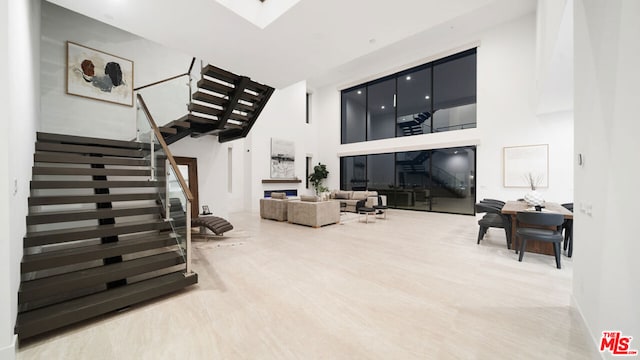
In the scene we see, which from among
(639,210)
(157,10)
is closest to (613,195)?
(639,210)

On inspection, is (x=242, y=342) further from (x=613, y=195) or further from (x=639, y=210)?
(x=613, y=195)

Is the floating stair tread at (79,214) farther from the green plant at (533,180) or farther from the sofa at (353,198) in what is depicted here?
the green plant at (533,180)

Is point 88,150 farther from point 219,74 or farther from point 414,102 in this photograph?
point 414,102

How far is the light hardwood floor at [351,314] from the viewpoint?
1.84m

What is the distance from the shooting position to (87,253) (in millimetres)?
2633

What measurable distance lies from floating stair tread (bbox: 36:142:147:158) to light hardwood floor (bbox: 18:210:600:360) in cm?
263

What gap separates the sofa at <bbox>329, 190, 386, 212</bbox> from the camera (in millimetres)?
9258

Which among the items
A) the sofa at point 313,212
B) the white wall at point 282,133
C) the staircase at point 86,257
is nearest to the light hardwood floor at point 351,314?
the staircase at point 86,257

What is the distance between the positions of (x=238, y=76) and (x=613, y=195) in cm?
546

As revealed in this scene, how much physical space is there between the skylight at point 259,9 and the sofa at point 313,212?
430 cm

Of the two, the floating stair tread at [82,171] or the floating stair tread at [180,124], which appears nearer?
the floating stair tread at [82,171]

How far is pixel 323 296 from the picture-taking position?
2.66m

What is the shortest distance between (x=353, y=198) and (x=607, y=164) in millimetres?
8324

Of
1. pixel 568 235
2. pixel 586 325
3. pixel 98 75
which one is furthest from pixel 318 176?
pixel 586 325
